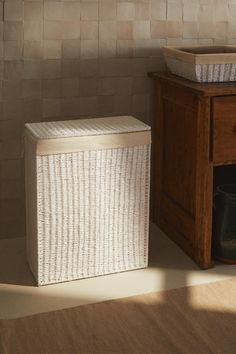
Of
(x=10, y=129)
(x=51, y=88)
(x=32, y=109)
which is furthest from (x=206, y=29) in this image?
(x=10, y=129)

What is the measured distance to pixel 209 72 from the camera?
249 centimetres

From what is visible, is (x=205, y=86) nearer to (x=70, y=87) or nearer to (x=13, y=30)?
(x=70, y=87)

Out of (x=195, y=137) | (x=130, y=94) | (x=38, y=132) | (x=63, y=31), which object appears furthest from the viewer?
(x=130, y=94)

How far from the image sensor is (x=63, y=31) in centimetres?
264

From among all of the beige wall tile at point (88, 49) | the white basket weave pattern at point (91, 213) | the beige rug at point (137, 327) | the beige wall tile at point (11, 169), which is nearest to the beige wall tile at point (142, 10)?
the beige wall tile at point (88, 49)

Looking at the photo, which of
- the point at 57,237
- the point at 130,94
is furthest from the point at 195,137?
the point at 57,237

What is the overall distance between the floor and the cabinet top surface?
2.33 feet

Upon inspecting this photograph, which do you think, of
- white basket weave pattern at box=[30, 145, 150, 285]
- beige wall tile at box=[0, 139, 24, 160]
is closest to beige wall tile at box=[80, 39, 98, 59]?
beige wall tile at box=[0, 139, 24, 160]

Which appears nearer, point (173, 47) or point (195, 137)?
point (195, 137)

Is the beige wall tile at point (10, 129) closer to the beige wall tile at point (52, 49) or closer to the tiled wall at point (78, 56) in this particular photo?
the tiled wall at point (78, 56)

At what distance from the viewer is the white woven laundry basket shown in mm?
2266

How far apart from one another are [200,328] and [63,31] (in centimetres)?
135

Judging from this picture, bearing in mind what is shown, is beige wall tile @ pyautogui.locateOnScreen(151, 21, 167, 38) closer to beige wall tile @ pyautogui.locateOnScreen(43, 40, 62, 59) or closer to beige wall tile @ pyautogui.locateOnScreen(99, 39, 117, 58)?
beige wall tile @ pyautogui.locateOnScreen(99, 39, 117, 58)

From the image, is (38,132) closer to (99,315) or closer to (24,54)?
(24,54)
